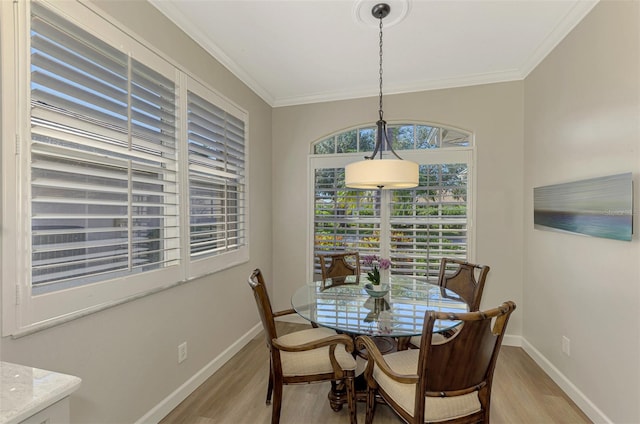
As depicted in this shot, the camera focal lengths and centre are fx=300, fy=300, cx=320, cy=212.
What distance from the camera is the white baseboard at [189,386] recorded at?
6.41 feet

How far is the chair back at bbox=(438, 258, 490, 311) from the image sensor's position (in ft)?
7.52

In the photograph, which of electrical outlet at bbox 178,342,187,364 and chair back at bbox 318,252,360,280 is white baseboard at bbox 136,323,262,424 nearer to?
electrical outlet at bbox 178,342,187,364

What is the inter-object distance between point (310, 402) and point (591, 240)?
2.26 metres

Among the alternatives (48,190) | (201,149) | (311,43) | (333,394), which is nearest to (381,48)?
(311,43)

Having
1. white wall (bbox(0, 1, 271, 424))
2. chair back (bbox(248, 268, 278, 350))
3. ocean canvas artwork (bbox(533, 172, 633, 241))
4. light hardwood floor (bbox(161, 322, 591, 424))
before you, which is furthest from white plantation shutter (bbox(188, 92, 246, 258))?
ocean canvas artwork (bbox(533, 172, 633, 241))

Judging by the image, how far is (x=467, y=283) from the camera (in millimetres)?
2506

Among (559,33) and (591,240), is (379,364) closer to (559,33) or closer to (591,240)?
(591,240)

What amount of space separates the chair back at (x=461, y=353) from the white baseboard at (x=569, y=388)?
1.30 m

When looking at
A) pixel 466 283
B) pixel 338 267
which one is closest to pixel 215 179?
pixel 338 267

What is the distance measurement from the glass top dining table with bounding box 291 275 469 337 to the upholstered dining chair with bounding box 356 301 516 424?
226 millimetres

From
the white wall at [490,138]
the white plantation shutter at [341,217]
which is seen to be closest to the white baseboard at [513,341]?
the white wall at [490,138]

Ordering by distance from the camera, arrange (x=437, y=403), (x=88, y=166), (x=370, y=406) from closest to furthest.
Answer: (x=437, y=403)
(x=88, y=166)
(x=370, y=406)

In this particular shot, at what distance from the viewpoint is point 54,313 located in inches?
54.2

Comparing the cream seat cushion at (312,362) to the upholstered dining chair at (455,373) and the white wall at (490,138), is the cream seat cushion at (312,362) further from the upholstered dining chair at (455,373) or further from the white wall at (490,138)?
the white wall at (490,138)
